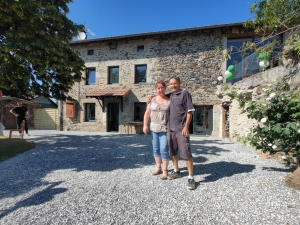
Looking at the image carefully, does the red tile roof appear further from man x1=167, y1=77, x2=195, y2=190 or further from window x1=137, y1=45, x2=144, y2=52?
man x1=167, y1=77, x2=195, y2=190

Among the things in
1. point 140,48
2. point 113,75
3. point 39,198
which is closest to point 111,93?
point 113,75

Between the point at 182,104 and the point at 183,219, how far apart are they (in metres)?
1.54

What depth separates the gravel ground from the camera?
1.84 m

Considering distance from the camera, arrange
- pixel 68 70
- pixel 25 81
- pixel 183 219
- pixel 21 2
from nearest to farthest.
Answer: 1. pixel 183 219
2. pixel 21 2
3. pixel 25 81
4. pixel 68 70

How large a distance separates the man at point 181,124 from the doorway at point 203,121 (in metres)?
7.42

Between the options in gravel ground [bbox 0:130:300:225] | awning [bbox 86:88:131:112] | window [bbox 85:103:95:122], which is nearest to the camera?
gravel ground [bbox 0:130:300:225]

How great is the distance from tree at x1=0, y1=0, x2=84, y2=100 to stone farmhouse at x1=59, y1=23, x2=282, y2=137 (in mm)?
3613

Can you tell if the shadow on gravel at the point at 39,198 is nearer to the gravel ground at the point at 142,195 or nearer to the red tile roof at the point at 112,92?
the gravel ground at the point at 142,195

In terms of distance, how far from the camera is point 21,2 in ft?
12.5

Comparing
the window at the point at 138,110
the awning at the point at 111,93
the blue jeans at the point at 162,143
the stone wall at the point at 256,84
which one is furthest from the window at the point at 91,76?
the blue jeans at the point at 162,143

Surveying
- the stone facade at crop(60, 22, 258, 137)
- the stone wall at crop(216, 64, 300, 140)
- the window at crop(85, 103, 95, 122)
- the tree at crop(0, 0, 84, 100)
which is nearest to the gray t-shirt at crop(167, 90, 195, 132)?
the stone wall at crop(216, 64, 300, 140)

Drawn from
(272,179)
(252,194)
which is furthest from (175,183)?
(272,179)

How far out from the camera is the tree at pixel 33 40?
13.4 ft

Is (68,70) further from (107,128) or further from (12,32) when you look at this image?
(107,128)
